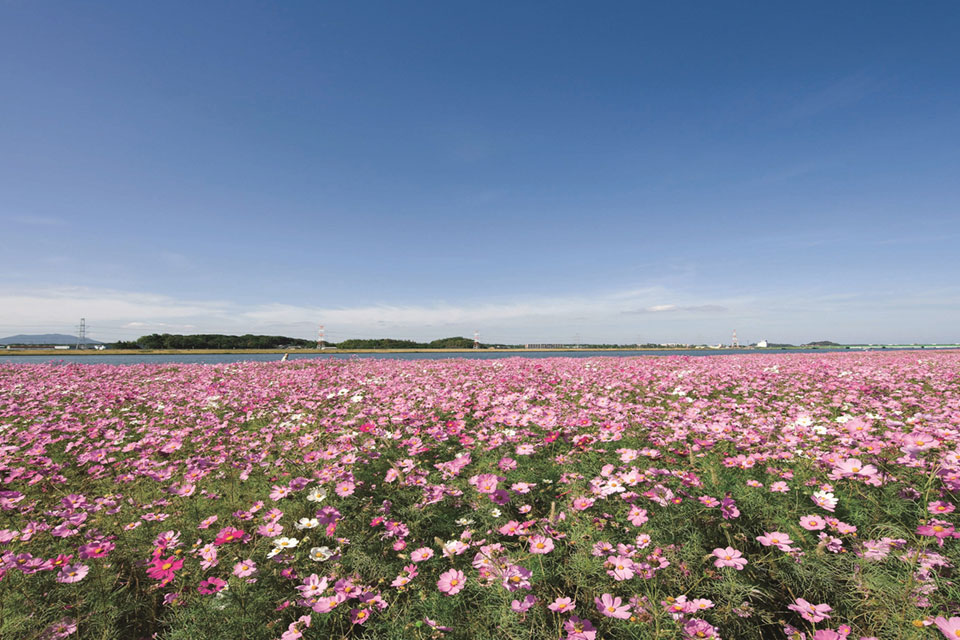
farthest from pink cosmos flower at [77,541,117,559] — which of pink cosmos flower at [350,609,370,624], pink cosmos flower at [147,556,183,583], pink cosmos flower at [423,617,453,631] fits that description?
pink cosmos flower at [423,617,453,631]

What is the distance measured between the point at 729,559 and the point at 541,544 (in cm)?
102

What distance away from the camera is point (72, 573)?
8.02 feet

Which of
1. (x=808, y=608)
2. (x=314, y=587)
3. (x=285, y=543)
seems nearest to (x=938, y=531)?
(x=808, y=608)

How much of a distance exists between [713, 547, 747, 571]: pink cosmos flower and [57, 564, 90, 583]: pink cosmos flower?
147 inches

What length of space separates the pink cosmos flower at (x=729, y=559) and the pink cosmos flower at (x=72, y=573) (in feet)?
12.2

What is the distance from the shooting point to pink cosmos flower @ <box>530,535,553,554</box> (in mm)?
2209

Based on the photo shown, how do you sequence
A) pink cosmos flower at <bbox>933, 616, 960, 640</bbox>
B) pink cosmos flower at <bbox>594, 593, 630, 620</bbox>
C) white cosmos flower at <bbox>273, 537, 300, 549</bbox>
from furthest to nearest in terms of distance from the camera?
white cosmos flower at <bbox>273, 537, 300, 549</bbox> → pink cosmos flower at <bbox>594, 593, 630, 620</bbox> → pink cosmos flower at <bbox>933, 616, 960, 640</bbox>

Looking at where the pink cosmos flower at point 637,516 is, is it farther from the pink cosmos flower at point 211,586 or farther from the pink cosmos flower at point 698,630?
the pink cosmos flower at point 211,586

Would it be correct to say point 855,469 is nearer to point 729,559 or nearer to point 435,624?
point 729,559

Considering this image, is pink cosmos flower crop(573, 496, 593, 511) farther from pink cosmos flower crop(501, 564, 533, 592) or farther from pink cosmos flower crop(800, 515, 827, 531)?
pink cosmos flower crop(800, 515, 827, 531)

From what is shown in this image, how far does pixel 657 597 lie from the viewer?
6.91 feet

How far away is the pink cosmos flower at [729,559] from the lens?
6.83ft

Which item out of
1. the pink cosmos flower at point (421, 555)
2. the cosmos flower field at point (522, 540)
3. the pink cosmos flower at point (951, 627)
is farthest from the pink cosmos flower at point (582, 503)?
the pink cosmos flower at point (951, 627)

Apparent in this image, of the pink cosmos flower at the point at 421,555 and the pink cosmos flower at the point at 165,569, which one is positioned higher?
the pink cosmos flower at the point at 421,555
